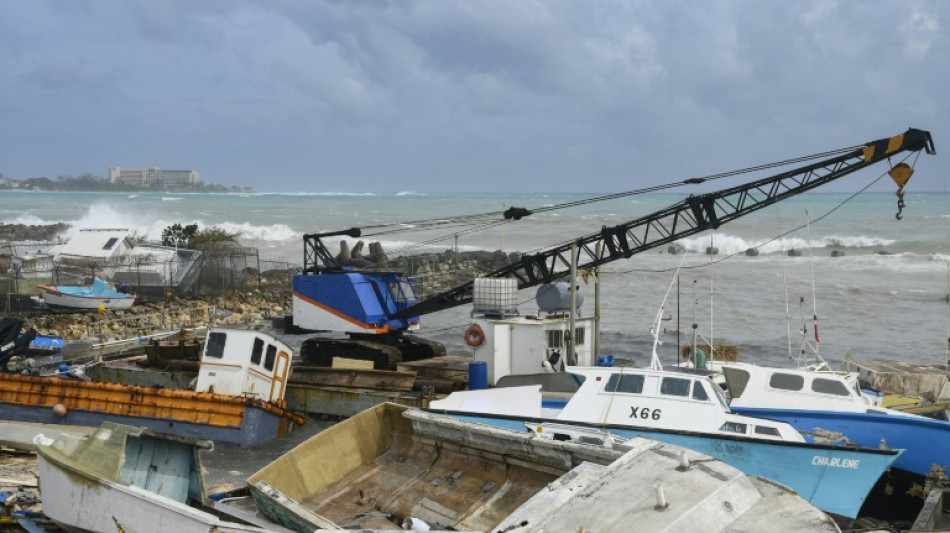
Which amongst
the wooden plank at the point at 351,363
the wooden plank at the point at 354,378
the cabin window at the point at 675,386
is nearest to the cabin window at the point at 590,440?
the cabin window at the point at 675,386

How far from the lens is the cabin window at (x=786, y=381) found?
17.2m

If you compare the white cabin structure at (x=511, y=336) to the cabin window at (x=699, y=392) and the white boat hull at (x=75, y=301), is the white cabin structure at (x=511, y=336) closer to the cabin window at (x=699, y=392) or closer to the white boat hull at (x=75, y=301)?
the cabin window at (x=699, y=392)

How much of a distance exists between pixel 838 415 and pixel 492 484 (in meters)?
7.44

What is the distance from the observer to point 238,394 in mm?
19328

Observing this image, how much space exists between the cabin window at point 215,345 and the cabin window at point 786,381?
11.4m

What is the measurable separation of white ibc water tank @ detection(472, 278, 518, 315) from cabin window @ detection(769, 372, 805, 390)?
6.53m

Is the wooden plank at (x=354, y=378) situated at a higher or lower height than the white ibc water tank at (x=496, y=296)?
lower

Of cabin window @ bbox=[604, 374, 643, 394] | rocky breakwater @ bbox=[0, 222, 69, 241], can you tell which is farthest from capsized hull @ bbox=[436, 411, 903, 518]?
rocky breakwater @ bbox=[0, 222, 69, 241]

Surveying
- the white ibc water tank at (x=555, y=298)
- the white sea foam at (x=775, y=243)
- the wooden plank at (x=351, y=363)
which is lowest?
the wooden plank at (x=351, y=363)

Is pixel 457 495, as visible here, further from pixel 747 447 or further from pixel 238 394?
pixel 238 394

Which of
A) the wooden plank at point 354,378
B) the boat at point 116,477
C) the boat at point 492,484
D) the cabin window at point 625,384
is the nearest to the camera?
the boat at point 492,484

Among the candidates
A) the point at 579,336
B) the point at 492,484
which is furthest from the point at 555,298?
the point at 492,484

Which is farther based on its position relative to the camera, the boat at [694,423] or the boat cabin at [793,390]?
the boat cabin at [793,390]

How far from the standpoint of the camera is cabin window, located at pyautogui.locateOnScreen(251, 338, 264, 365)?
19516mm
